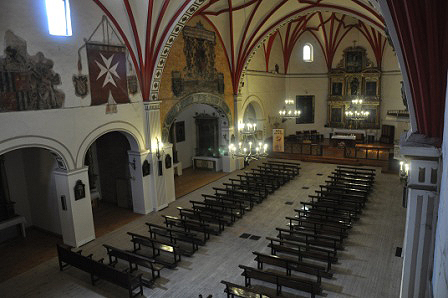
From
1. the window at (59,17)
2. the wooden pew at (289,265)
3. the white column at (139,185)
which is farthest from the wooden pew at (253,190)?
the window at (59,17)

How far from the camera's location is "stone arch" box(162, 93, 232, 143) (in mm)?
15188

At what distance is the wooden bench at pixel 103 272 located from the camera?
832 cm

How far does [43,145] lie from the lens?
10266 mm

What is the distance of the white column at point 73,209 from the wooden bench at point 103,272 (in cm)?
157

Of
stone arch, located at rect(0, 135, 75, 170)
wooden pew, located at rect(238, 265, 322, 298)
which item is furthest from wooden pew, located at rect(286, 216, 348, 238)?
stone arch, located at rect(0, 135, 75, 170)

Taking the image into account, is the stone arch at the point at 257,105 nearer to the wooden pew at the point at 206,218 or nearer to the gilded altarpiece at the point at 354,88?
the gilded altarpiece at the point at 354,88

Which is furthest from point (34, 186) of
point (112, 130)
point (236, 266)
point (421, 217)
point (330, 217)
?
point (421, 217)

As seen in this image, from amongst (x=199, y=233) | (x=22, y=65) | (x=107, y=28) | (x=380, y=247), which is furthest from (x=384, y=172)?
(x=22, y=65)

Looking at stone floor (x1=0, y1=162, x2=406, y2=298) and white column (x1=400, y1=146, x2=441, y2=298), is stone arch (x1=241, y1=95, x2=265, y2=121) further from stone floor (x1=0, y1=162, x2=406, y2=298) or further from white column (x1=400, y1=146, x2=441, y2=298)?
white column (x1=400, y1=146, x2=441, y2=298)

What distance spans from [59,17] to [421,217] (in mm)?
11387

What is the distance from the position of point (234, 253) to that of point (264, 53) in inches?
673

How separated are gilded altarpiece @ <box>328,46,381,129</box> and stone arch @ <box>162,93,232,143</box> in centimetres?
1251

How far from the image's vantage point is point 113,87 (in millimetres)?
12539

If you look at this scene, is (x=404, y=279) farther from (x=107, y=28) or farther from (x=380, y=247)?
(x=107, y=28)
